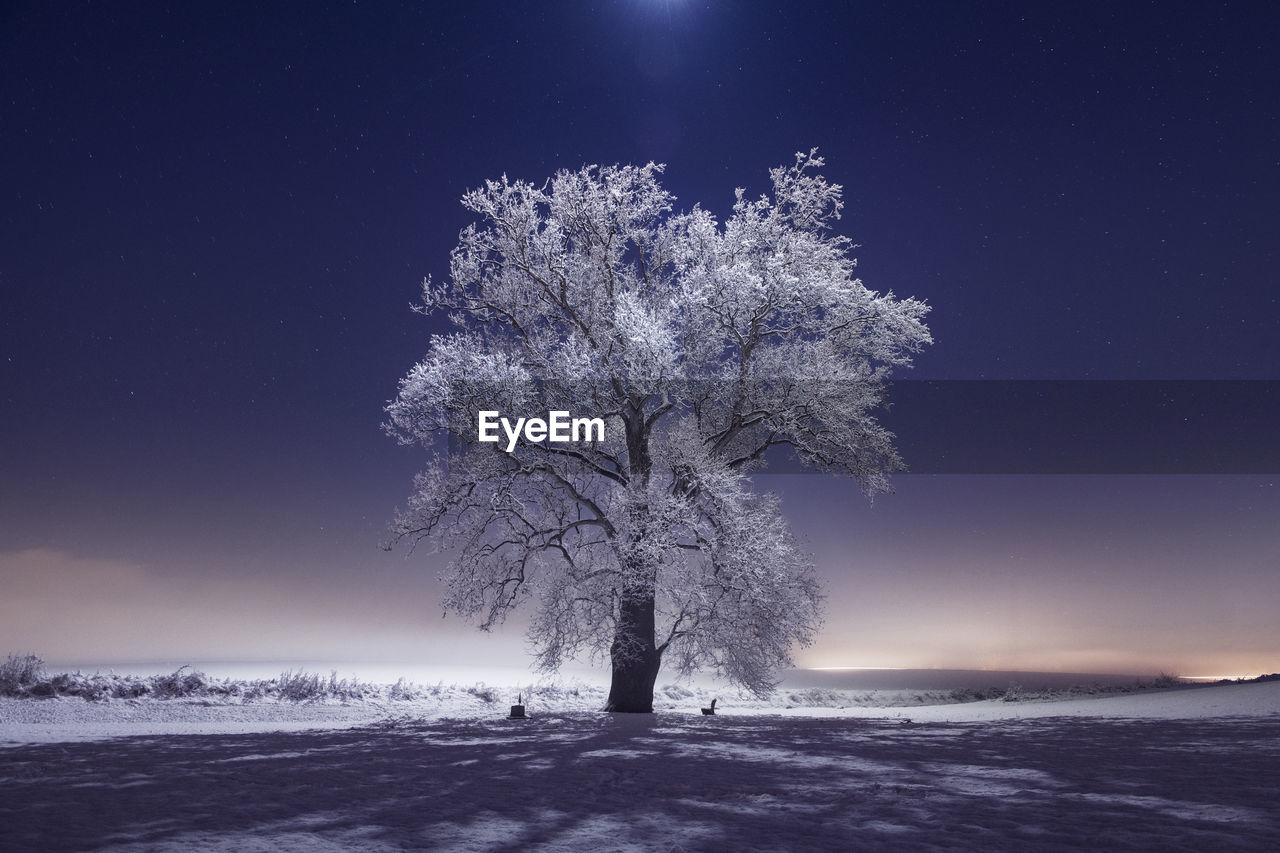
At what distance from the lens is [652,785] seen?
25.4 ft

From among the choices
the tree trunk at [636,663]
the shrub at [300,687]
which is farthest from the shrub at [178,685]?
the tree trunk at [636,663]

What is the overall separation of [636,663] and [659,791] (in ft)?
35.4

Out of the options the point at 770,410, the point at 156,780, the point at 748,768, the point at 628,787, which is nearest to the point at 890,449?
the point at 770,410

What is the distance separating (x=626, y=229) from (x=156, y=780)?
14.9 meters

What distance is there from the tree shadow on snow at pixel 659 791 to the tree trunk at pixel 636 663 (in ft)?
17.1

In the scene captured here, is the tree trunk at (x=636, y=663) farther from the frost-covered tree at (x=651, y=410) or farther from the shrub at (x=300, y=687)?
the shrub at (x=300, y=687)

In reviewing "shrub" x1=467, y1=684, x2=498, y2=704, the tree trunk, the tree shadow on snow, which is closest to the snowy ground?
the tree shadow on snow

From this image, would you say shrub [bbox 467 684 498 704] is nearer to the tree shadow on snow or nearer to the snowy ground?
the snowy ground

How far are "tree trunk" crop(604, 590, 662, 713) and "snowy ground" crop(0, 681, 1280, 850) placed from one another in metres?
3.06

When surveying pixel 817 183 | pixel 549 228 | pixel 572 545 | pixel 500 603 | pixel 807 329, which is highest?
pixel 817 183

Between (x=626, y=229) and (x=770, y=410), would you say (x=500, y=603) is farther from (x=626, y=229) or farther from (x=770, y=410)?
(x=626, y=229)

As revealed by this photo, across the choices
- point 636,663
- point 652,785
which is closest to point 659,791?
point 652,785

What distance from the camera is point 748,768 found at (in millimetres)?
8891

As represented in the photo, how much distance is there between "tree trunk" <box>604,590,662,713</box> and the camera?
17719mm
